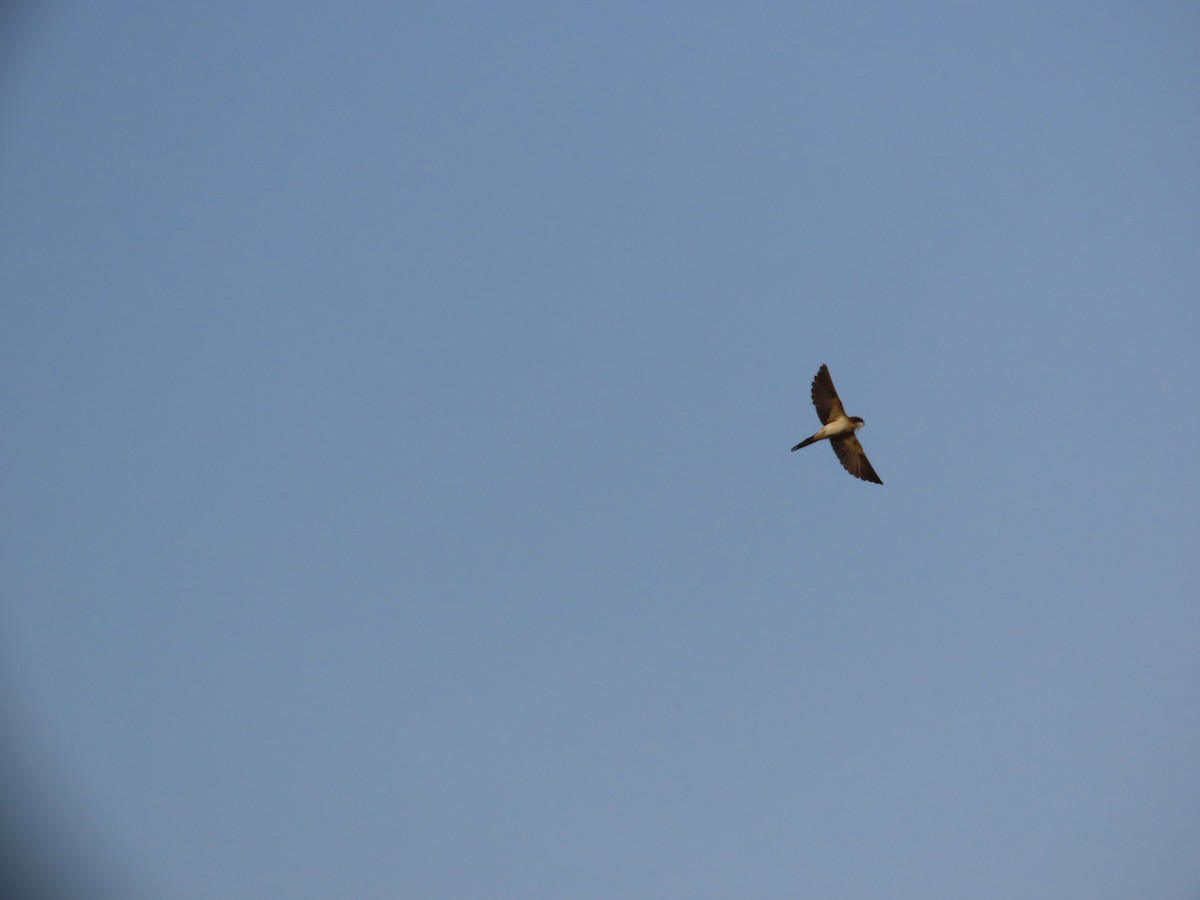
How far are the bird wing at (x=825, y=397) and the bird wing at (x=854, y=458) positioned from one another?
38.9 inches

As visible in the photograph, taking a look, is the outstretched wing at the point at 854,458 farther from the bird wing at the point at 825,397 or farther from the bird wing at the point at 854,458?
the bird wing at the point at 825,397

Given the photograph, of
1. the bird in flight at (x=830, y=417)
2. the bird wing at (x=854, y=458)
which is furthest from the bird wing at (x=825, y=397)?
the bird wing at (x=854, y=458)

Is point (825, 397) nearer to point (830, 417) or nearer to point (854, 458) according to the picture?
point (830, 417)

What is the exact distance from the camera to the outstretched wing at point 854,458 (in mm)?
34938

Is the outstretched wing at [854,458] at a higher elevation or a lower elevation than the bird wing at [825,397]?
lower

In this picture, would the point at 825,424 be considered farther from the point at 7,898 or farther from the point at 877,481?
the point at 7,898

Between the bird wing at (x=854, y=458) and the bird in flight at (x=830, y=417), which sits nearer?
the bird in flight at (x=830, y=417)

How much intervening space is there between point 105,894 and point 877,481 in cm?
14487

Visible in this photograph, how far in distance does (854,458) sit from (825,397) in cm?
241

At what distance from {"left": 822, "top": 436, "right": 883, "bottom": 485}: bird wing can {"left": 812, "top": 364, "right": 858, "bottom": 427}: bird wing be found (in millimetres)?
989

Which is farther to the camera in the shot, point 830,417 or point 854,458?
point 854,458

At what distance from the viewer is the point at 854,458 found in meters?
35.1

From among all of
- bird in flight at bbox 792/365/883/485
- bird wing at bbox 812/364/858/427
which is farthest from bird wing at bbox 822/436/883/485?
bird wing at bbox 812/364/858/427

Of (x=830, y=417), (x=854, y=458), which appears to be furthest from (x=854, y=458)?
(x=830, y=417)
